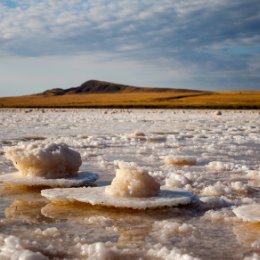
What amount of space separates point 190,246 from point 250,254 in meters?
0.35

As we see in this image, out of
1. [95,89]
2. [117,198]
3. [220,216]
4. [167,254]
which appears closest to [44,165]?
[117,198]

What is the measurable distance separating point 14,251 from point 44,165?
1961mm

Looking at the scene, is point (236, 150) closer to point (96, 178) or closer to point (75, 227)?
point (96, 178)

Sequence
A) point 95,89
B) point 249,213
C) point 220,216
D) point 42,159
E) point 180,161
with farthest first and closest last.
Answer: point 95,89 < point 180,161 < point 42,159 < point 220,216 < point 249,213

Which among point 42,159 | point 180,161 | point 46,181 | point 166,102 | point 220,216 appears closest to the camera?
point 220,216

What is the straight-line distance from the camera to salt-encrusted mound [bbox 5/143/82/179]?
4555 mm

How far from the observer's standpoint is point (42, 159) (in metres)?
4.55

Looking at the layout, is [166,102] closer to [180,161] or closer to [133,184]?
[180,161]

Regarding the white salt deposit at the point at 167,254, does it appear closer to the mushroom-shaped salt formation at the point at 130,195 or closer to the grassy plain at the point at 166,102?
the mushroom-shaped salt formation at the point at 130,195

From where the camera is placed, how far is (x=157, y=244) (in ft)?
9.30

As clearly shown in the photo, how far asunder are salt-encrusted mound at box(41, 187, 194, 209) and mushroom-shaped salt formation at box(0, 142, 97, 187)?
473 mm

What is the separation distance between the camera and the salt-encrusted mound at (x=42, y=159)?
179 inches

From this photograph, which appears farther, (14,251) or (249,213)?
(249,213)

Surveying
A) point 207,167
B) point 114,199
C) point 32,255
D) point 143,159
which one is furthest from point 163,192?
point 143,159
